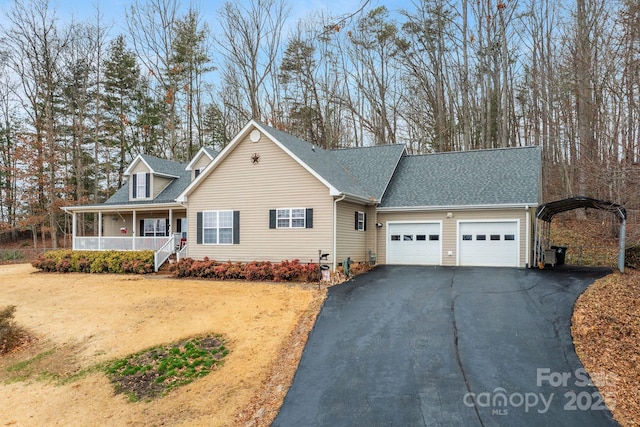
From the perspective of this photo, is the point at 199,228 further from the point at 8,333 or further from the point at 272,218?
the point at 8,333

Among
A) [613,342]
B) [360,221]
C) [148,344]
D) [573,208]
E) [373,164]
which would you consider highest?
[373,164]

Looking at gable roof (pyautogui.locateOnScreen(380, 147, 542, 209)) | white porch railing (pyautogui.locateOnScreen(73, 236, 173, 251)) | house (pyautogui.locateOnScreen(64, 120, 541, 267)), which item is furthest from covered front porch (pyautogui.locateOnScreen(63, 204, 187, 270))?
gable roof (pyautogui.locateOnScreen(380, 147, 542, 209))

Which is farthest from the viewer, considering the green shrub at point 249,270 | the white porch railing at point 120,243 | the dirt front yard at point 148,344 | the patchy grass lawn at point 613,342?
the white porch railing at point 120,243

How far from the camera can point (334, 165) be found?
18.5m

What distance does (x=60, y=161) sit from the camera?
31.2 meters

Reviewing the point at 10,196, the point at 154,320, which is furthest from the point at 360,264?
the point at 10,196

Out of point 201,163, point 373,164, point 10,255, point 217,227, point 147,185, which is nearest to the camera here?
point 217,227

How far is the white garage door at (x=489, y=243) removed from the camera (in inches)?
601

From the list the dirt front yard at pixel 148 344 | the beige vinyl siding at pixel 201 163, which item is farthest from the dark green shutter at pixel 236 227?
the beige vinyl siding at pixel 201 163

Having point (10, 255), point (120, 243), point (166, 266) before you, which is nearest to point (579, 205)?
point (166, 266)

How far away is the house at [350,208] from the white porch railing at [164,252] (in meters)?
0.07

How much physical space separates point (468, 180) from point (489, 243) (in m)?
3.13

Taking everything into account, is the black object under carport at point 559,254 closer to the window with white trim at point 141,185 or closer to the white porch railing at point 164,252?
the white porch railing at point 164,252

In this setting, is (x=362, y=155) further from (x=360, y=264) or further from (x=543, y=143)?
(x=543, y=143)
